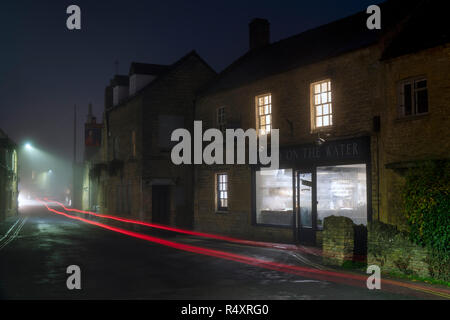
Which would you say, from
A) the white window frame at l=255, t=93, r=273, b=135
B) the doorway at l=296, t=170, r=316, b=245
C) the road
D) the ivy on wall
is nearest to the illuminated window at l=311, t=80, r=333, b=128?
the doorway at l=296, t=170, r=316, b=245

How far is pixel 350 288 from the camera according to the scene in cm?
1062

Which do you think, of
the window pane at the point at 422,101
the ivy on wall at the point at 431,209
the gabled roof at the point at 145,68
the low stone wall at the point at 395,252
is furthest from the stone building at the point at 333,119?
the gabled roof at the point at 145,68

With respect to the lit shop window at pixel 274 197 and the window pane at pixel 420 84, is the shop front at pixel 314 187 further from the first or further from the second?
the window pane at pixel 420 84

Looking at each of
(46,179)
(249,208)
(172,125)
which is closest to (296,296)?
(249,208)

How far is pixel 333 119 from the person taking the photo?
1805 cm

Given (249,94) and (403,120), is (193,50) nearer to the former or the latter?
(249,94)

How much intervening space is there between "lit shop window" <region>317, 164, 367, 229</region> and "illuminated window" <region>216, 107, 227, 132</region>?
691 centimetres

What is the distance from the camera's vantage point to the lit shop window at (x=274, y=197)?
66.5 feet

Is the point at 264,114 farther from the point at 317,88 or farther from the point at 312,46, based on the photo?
the point at 312,46

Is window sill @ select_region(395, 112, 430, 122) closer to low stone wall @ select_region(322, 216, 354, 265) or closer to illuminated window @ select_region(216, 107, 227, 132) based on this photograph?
low stone wall @ select_region(322, 216, 354, 265)

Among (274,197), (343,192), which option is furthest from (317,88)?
(274,197)

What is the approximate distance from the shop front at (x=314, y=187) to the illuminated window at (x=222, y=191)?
279 centimetres

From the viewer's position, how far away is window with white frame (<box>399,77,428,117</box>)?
48.9ft

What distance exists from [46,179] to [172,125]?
11703cm
